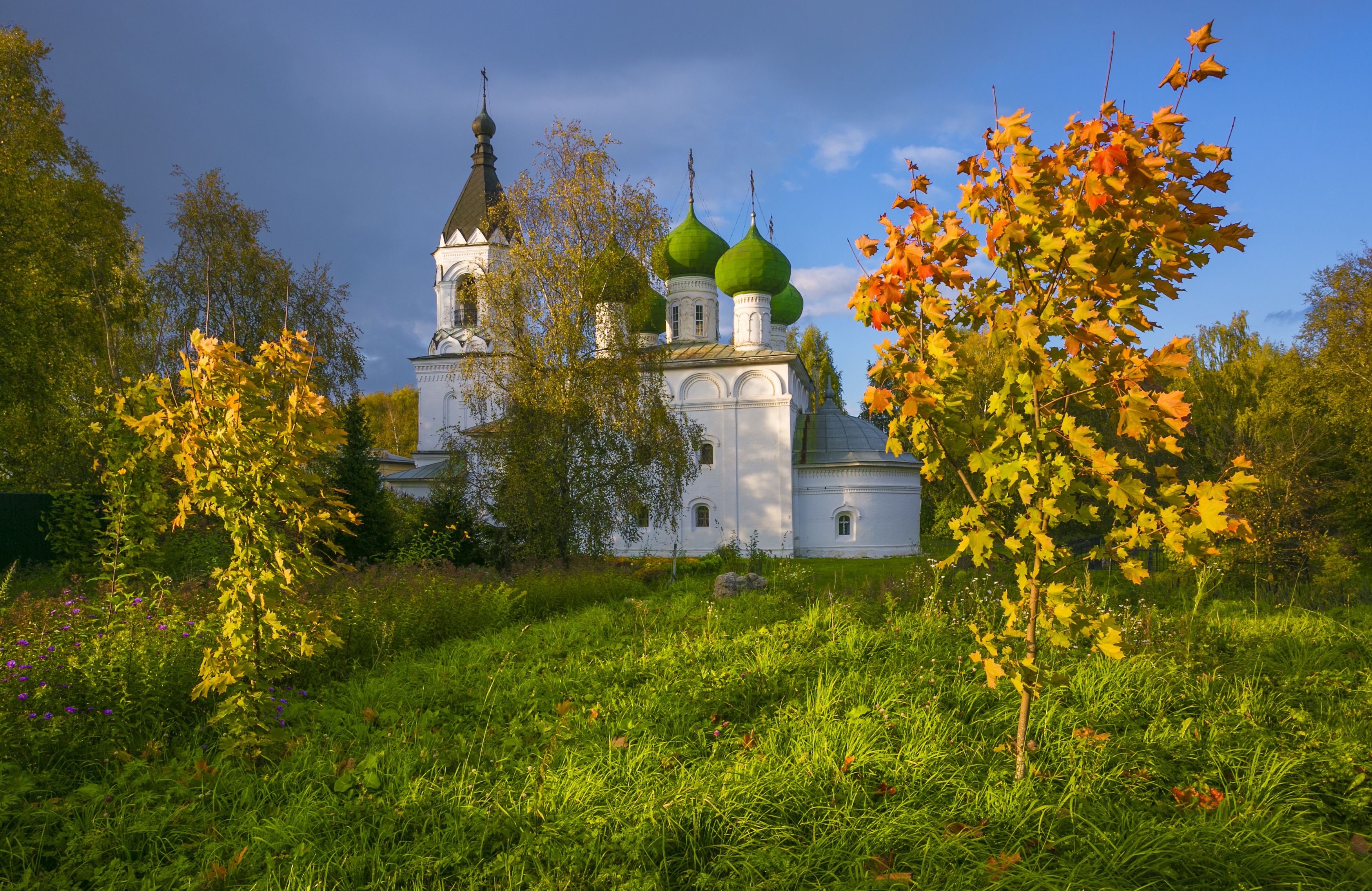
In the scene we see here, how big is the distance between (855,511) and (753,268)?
26.1ft

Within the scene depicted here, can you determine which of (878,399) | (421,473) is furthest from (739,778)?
(421,473)

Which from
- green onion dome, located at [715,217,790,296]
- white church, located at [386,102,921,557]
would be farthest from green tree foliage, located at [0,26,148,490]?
green onion dome, located at [715,217,790,296]

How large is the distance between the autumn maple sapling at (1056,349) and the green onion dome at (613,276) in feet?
31.8

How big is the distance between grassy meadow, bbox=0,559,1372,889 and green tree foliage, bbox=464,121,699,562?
6.46m

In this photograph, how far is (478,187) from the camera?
25.7 metres

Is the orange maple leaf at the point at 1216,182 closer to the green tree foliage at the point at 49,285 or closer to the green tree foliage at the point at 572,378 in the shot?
the green tree foliage at the point at 572,378

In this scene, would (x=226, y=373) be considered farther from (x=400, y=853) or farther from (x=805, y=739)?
(x=805, y=739)

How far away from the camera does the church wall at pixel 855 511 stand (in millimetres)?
21766

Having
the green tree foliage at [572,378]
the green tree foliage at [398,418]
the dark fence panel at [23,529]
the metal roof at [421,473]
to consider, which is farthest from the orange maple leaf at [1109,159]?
the green tree foliage at [398,418]

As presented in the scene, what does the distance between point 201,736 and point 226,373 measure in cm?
213

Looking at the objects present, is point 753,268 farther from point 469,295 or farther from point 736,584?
point 736,584

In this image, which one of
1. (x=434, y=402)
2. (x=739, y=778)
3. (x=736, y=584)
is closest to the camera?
(x=739, y=778)

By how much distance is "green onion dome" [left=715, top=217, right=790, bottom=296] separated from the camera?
75.9 ft

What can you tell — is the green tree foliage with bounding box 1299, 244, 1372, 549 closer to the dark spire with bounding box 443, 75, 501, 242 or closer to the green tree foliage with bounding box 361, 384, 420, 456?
the dark spire with bounding box 443, 75, 501, 242
